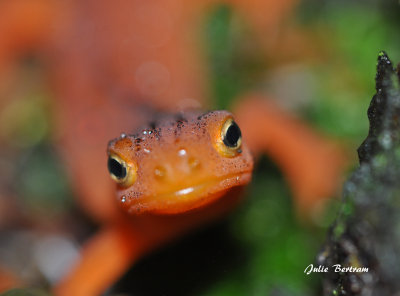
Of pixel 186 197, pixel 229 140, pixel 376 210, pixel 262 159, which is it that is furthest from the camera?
pixel 262 159

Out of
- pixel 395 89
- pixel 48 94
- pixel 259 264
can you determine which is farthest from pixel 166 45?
pixel 395 89

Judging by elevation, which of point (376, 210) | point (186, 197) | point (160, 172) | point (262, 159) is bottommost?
point (262, 159)

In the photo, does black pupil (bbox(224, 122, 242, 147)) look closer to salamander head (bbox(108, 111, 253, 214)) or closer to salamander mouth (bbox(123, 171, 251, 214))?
salamander head (bbox(108, 111, 253, 214))

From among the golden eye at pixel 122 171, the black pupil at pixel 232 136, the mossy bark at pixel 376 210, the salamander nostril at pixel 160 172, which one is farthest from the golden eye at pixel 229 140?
the mossy bark at pixel 376 210

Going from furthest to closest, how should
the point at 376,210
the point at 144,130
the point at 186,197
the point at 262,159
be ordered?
1. the point at 262,159
2. the point at 144,130
3. the point at 186,197
4. the point at 376,210

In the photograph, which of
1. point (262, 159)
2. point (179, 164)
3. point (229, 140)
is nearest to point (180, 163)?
point (179, 164)

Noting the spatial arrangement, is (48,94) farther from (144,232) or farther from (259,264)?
(259,264)

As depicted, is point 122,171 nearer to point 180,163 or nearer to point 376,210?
point 180,163

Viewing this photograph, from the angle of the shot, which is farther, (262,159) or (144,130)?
(262,159)

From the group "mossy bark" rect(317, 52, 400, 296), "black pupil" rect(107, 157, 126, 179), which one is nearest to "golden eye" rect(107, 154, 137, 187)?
"black pupil" rect(107, 157, 126, 179)
